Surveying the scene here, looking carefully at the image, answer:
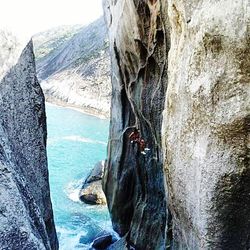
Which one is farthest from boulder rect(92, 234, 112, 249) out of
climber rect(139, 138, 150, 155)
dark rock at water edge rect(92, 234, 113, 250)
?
climber rect(139, 138, 150, 155)

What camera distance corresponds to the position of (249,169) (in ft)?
16.3

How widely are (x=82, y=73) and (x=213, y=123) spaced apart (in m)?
42.6

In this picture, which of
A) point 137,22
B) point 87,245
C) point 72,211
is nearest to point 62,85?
point 72,211

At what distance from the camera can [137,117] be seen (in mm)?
11992

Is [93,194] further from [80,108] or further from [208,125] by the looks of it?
[80,108]

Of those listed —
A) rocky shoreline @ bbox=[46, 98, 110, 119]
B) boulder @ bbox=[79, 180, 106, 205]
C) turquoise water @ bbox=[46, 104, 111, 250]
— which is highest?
boulder @ bbox=[79, 180, 106, 205]

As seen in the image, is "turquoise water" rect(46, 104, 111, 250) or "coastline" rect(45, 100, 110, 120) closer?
"turquoise water" rect(46, 104, 111, 250)

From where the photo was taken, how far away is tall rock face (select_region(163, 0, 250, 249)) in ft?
15.7

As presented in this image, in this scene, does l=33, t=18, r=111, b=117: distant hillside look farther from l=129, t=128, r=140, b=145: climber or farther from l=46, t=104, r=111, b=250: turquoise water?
l=129, t=128, r=140, b=145: climber

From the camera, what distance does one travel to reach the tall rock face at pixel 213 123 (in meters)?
4.79

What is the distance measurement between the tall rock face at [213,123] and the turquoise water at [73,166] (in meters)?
9.66

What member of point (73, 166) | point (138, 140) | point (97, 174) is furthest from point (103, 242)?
point (73, 166)

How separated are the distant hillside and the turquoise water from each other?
7.28 ft

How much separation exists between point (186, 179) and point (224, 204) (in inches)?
33.3
